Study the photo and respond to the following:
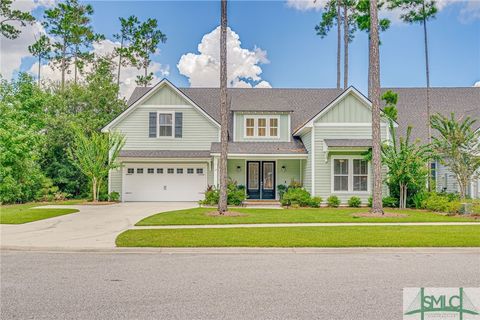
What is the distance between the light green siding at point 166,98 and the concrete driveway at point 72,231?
8904 mm

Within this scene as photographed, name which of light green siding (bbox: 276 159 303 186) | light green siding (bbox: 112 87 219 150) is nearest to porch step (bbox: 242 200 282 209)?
light green siding (bbox: 276 159 303 186)

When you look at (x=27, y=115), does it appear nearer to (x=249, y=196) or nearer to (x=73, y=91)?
(x=73, y=91)

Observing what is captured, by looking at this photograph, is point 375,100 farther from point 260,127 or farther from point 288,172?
point 260,127

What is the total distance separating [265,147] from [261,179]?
7.13ft

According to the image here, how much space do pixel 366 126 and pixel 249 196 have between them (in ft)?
25.1

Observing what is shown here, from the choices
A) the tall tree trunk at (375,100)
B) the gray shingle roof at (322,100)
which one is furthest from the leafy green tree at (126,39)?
the tall tree trunk at (375,100)

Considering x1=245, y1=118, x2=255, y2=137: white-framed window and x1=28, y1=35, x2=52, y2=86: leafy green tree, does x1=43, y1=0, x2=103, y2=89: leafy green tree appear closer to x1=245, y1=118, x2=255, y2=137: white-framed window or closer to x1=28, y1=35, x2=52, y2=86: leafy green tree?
x1=28, y1=35, x2=52, y2=86: leafy green tree

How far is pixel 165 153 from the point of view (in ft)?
74.6

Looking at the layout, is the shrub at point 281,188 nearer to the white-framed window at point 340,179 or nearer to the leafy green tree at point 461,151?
the white-framed window at point 340,179

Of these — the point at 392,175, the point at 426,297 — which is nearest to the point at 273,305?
the point at 426,297

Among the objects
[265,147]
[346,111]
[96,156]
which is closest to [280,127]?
[265,147]

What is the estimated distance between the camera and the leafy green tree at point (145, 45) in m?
38.4

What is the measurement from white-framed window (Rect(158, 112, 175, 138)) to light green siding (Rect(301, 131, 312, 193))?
7.78 metres

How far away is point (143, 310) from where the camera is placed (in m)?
5.00
